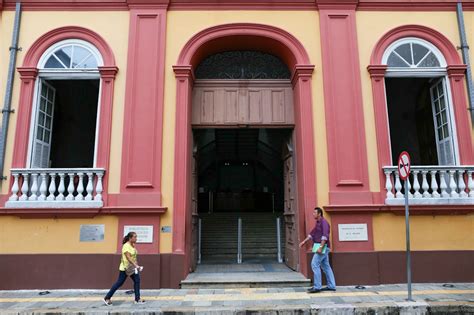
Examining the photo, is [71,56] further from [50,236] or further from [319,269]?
[319,269]

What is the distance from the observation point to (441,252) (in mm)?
7297

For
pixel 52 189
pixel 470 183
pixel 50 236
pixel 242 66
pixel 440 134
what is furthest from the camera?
pixel 242 66

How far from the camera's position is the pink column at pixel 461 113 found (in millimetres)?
7699

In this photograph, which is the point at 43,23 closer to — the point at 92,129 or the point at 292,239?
the point at 92,129

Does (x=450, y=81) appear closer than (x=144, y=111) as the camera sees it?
No

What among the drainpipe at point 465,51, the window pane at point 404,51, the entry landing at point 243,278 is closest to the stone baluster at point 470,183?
the drainpipe at point 465,51

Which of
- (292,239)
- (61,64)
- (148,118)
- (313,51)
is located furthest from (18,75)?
(292,239)

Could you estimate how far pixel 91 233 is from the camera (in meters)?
7.29

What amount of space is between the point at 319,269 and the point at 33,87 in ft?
23.0

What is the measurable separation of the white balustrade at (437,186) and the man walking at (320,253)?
1.54 m

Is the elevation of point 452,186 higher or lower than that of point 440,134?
lower

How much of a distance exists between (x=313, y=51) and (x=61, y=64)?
5.57 meters

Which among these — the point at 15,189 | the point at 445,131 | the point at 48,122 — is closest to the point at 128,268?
the point at 15,189

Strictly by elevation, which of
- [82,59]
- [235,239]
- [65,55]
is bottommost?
[235,239]
